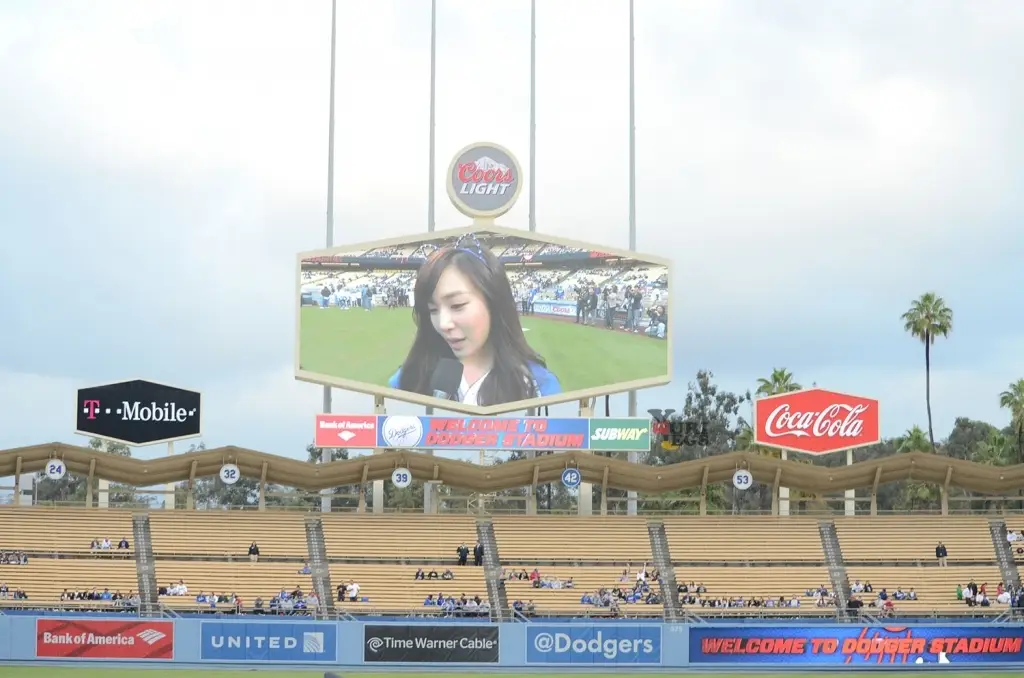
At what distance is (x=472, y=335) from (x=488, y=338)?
0.67m

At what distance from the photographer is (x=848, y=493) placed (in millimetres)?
60812

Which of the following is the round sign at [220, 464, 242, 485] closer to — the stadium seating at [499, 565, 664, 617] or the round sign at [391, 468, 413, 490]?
the round sign at [391, 468, 413, 490]

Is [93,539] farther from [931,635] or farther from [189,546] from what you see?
[931,635]

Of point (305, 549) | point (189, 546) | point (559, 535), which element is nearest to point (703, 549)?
point (559, 535)

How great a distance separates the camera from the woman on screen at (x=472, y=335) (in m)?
58.7

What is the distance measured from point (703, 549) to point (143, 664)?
22445mm

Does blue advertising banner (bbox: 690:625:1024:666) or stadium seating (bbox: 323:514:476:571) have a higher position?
stadium seating (bbox: 323:514:476:571)

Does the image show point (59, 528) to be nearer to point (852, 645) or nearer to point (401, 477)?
point (401, 477)

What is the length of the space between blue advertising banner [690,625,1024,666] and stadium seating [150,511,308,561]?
56.3 ft

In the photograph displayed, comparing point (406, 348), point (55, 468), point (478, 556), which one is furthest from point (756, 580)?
point (55, 468)

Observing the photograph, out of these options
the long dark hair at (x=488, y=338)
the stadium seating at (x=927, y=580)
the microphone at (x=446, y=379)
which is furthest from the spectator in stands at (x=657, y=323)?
the stadium seating at (x=927, y=580)

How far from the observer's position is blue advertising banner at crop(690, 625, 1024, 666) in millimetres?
47938

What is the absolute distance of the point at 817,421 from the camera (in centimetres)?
6003

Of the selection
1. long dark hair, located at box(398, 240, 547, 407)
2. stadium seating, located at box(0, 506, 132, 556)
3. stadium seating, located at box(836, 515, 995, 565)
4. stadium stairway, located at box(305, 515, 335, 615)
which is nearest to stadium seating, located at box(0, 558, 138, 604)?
stadium seating, located at box(0, 506, 132, 556)
